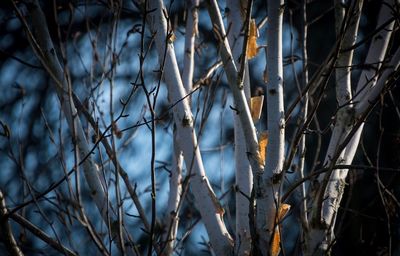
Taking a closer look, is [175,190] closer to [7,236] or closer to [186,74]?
[186,74]

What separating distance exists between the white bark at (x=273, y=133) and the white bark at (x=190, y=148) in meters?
0.24

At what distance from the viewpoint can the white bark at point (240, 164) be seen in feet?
8.20

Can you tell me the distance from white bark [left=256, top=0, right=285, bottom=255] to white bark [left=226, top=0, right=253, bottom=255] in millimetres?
109

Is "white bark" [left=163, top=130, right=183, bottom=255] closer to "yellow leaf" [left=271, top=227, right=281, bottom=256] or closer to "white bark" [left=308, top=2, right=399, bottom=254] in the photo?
"yellow leaf" [left=271, top=227, right=281, bottom=256]

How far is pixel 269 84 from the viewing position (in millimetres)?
2469

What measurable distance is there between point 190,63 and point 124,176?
0.71 meters

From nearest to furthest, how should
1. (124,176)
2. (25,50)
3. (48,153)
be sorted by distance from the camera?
1. (124,176)
2. (48,153)
3. (25,50)

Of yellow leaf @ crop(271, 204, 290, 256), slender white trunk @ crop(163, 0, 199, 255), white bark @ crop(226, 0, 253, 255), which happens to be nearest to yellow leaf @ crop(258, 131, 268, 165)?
white bark @ crop(226, 0, 253, 255)

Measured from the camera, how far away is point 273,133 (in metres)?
2.39

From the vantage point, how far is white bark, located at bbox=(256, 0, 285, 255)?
7.72ft

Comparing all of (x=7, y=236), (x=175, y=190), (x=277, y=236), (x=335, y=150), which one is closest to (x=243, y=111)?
(x=335, y=150)

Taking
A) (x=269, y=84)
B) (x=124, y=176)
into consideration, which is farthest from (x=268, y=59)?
(x=124, y=176)

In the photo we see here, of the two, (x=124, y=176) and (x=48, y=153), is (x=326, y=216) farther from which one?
(x=48, y=153)

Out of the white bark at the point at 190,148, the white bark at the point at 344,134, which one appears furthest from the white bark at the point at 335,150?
the white bark at the point at 190,148
